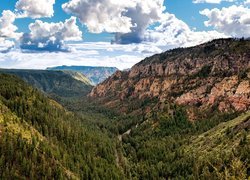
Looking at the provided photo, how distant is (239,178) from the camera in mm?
46344

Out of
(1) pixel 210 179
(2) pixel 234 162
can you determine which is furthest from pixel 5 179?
(2) pixel 234 162

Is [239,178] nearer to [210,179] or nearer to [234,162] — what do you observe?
[234,162]

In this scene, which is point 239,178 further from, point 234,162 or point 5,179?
point 5,179

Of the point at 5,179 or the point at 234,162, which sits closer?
the point at 234,162

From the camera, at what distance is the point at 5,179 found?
200 metres

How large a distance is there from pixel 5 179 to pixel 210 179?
122819 millimetres

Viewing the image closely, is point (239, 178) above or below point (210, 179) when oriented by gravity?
above

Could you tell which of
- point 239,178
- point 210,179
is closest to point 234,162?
point 239,178

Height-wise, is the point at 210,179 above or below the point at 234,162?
below

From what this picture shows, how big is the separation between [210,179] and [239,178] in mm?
159004

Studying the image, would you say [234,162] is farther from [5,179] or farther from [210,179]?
[5,179]

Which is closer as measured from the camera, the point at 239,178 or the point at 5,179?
the point at 239,178

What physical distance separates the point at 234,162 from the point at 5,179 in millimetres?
181708

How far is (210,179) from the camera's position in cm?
19612
